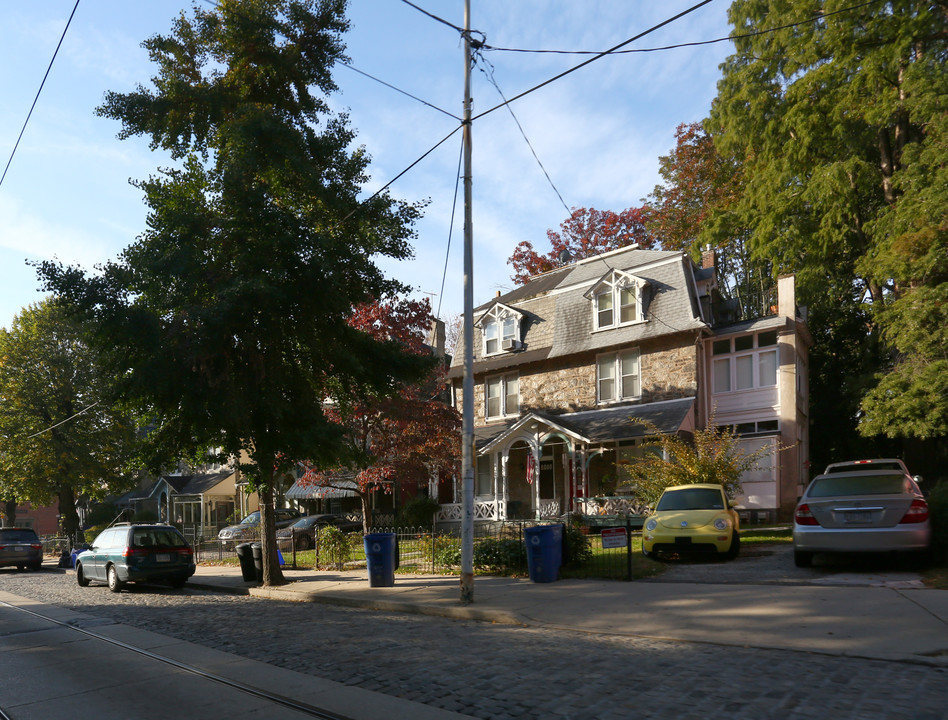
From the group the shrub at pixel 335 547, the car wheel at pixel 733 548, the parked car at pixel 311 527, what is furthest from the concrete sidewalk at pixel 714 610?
the parked car at pixel 311 527

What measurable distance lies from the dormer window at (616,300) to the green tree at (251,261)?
12.6 meters

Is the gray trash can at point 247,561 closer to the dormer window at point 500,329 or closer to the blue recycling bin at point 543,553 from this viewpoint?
the blue recycling bin at point 543,553

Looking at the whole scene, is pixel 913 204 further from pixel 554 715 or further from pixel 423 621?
pixel 554 715

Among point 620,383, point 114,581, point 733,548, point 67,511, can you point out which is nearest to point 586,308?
point 620,383

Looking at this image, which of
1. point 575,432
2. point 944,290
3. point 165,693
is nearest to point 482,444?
point 575,432

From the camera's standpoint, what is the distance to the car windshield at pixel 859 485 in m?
12.0

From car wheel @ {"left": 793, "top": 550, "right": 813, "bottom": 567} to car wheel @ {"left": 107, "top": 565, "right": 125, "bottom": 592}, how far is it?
573 inches

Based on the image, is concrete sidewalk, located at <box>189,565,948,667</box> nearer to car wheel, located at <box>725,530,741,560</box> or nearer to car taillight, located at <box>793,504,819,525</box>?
car taillight, located at <box>793,504,819,525</box>

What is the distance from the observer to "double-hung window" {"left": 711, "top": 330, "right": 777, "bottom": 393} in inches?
1018

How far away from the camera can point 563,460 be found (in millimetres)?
28375

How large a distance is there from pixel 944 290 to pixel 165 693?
2269cm

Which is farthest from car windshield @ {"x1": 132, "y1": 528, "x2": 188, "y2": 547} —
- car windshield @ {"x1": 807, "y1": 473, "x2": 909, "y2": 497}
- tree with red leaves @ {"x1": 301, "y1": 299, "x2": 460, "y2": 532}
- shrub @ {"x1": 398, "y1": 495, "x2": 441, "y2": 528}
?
car windshield @ {"x1": 807, "y1": 473, "x2": 909, "y2": 497}

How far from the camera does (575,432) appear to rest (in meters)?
25.4

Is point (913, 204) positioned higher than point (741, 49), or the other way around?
point (741, 49)
